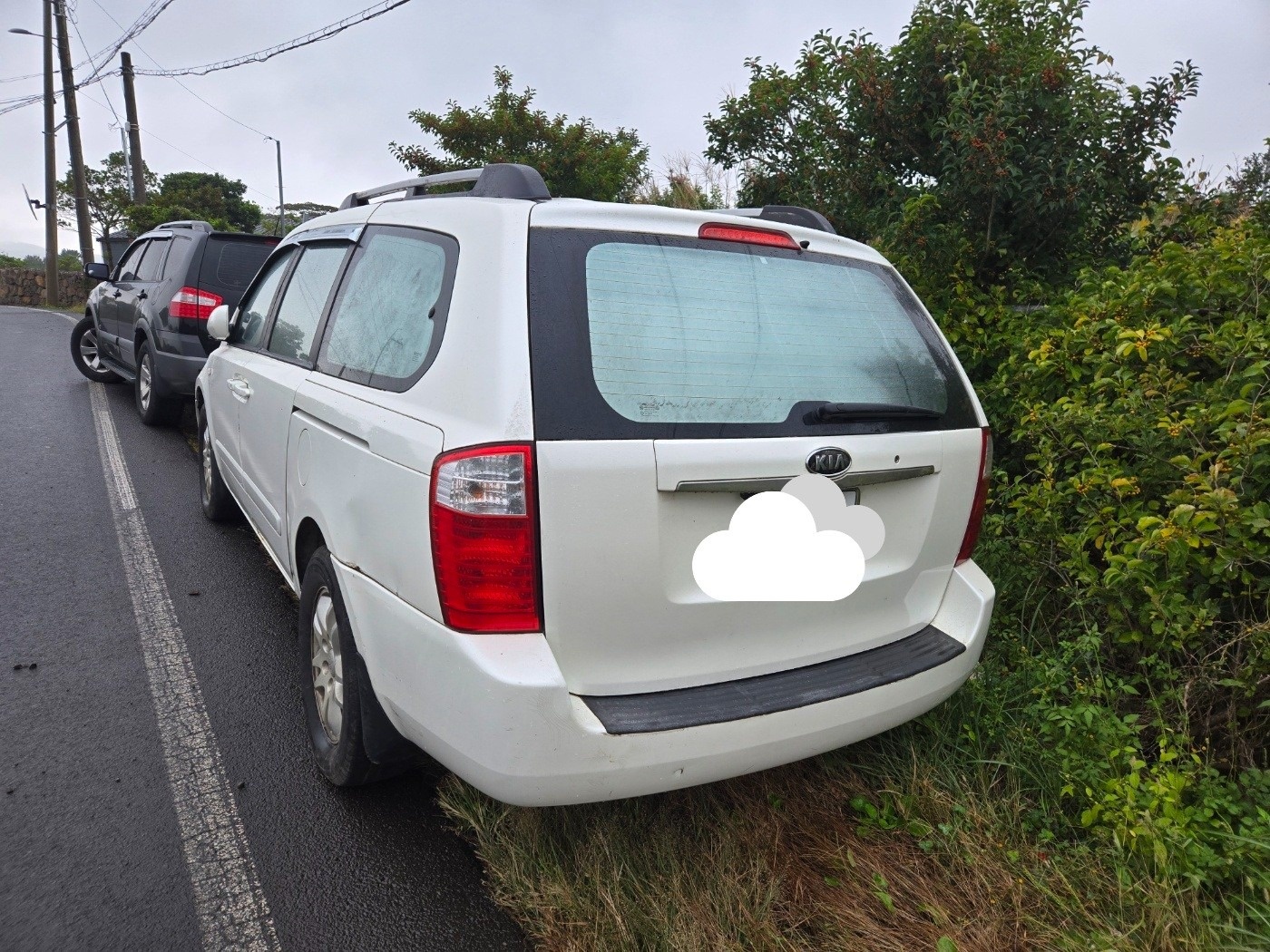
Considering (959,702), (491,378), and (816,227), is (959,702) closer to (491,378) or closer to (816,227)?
(816,227)

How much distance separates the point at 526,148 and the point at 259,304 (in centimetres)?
1043

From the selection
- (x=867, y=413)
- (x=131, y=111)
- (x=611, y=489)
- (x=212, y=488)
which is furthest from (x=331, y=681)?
(x=131, y=111)

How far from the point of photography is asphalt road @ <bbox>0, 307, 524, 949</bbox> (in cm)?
231

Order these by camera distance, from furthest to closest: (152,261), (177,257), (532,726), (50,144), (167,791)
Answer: (50,144) < (152,261) < (177,257) < (167,791) < (532,726)

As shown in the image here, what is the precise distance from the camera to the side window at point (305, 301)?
3.37m

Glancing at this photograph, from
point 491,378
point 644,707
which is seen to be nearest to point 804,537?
point 644,707

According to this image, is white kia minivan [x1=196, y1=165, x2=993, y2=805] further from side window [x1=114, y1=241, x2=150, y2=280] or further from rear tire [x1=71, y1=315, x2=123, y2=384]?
rear tire [x1=71, y1=315, x2=123, y2=384]

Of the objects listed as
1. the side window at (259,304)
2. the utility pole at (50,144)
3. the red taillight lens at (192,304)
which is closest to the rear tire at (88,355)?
the red taillight lens at (192,304)

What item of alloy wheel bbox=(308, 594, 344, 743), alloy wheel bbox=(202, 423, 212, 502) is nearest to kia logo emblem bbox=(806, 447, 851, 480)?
alloy wheel bbox=(308, 594, 344, 743)

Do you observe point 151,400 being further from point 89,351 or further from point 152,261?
point 89,351

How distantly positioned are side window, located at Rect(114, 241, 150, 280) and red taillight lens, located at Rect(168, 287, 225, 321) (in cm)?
179

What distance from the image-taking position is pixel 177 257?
7.69m

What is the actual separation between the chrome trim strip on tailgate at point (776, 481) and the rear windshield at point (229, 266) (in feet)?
21.7

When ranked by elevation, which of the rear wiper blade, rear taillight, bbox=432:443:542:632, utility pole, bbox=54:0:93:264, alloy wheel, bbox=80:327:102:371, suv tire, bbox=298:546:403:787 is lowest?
suv tire, bbox=298:546:403:787
